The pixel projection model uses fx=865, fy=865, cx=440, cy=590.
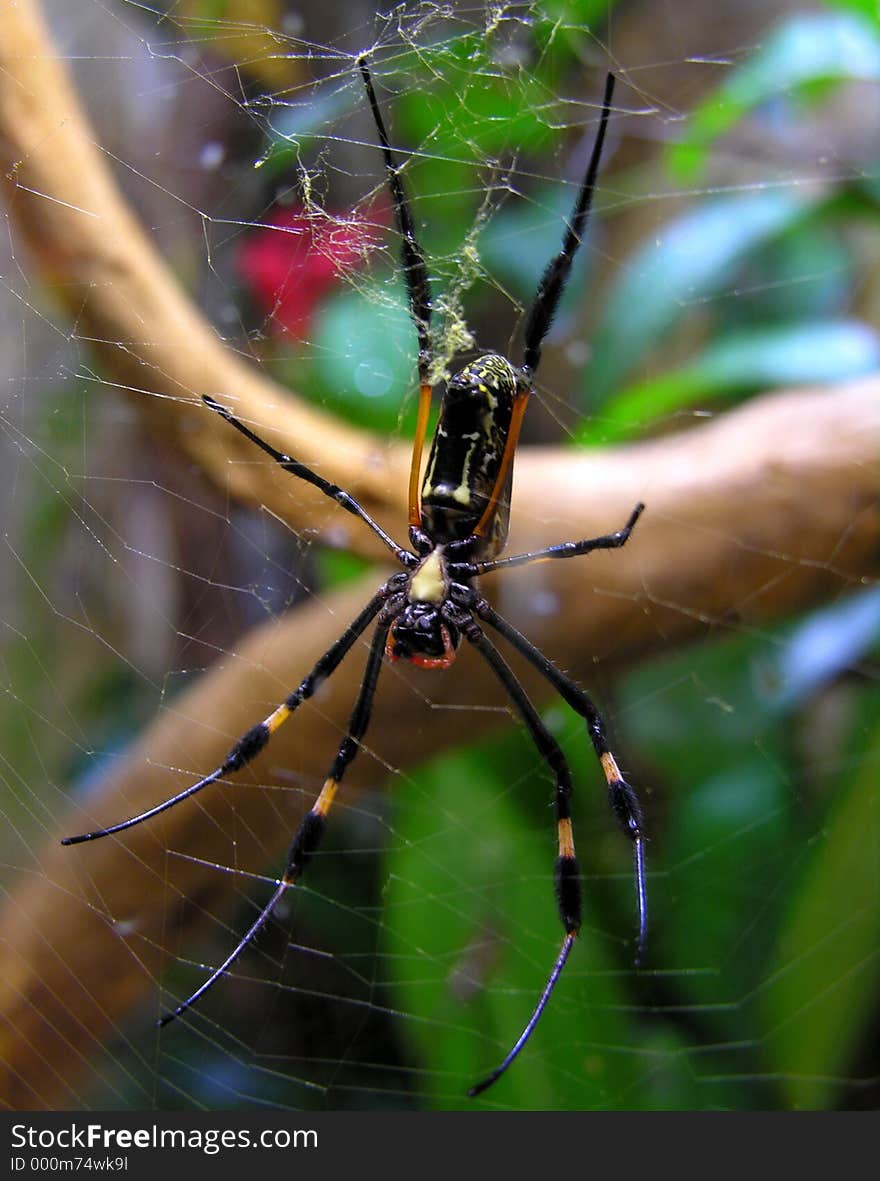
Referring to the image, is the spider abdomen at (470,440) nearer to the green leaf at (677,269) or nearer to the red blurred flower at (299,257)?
the red blurred flower at (299,257)

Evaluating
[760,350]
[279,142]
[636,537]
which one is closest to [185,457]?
[279,142]

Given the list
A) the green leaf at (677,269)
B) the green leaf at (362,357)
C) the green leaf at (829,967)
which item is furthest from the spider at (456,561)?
the green leaf at (677,269)

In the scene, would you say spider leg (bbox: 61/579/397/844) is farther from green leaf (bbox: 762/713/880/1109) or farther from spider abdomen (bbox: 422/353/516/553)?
green leaf (bbox: 762/713/880/1109)

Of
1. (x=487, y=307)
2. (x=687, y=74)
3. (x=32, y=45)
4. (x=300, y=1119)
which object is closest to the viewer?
(x=32, y=45)

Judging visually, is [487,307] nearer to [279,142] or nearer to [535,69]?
[535,69]

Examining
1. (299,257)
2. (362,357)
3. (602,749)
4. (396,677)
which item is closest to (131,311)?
(299,257)

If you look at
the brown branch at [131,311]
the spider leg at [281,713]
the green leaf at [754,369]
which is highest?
the green leaf at [754,369]

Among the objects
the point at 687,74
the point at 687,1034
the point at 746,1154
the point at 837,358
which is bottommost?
the point at 746,1154
